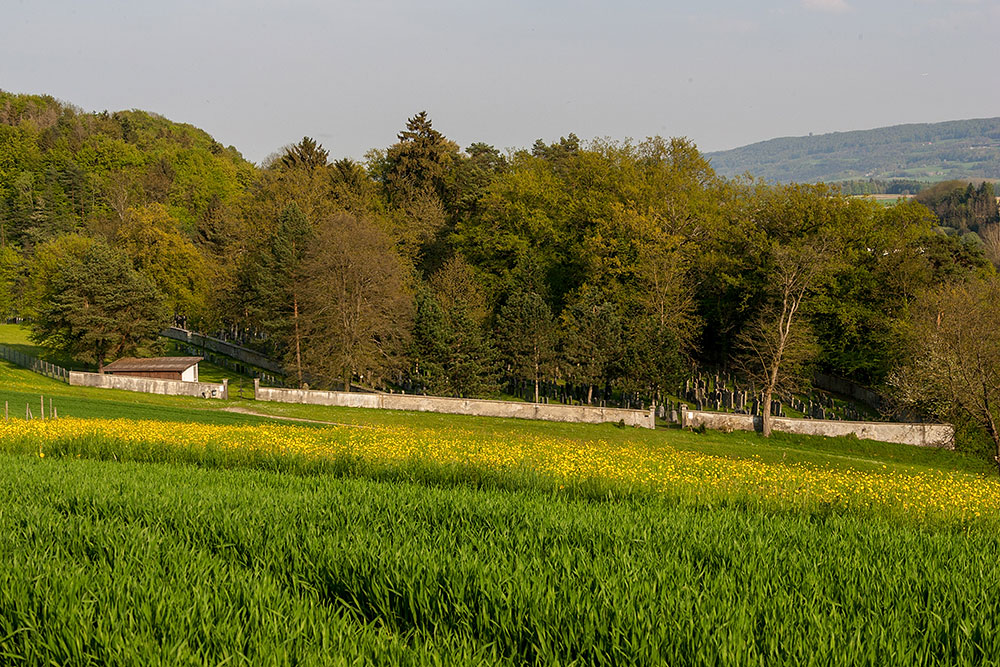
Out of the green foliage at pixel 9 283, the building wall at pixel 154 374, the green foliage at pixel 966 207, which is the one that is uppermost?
the green foliage at pixel 966 207

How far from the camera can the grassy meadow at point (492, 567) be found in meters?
5.82

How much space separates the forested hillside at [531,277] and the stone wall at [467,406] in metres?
3.20

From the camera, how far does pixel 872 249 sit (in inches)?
2313

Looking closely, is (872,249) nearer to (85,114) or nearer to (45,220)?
(45,220)

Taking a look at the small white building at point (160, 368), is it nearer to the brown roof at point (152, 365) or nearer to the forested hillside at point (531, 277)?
the brown roof at point (152, 365)

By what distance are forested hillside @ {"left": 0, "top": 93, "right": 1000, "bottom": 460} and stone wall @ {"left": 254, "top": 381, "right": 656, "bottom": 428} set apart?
320 centimetres

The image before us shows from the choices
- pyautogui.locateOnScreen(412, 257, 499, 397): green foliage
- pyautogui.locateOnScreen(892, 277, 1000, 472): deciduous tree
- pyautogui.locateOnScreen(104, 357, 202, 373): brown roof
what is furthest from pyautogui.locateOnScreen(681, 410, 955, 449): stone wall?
pyautogui.locateOnScreen(104, 357, 202, 373): brown roof

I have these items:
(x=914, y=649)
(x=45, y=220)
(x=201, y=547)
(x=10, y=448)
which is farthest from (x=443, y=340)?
(x=45, y=220)

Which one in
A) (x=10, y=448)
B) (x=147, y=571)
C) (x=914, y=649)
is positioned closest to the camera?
(x=914, y=649)

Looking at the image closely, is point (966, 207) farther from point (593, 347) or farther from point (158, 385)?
point (158, 385)

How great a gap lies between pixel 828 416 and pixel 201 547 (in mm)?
50707

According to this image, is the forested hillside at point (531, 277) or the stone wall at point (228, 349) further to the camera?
the stone wall at point (228, 349)

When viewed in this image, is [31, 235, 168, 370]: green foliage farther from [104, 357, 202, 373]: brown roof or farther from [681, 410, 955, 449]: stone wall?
[681, 410, 955, 449]: stone wall

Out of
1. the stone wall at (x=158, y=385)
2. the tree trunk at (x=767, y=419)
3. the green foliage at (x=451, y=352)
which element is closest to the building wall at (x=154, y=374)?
the stone wall at (x=158, y=385)
